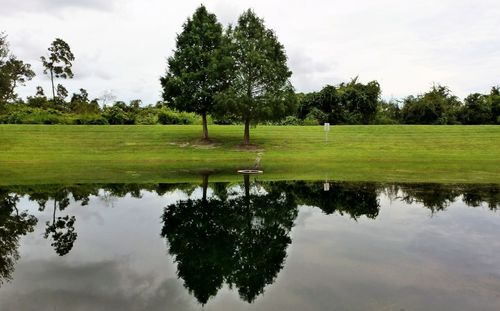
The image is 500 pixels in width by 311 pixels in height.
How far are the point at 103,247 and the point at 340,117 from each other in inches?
2460

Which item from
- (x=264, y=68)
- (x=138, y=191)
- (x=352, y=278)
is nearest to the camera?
(x=352, y=278)

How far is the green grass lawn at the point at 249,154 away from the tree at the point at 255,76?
385 centimetres

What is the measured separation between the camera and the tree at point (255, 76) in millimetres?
36219

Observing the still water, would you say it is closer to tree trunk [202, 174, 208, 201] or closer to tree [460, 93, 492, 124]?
tree trunk [202, 174, 208, 201]

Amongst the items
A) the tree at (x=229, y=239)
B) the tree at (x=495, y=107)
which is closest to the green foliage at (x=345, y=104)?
the tree at (x=495, y=107)

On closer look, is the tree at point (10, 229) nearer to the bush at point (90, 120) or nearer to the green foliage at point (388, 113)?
the bush at point (90, 120)

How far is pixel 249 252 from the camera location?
10.6 metres

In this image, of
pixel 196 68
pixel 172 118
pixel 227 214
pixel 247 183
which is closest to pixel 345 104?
pixel 172 118

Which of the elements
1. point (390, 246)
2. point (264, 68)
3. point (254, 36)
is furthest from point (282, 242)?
point (254, 36)

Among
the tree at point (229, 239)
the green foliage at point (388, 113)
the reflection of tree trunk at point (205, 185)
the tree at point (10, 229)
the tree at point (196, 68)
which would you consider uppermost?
the tree at point (196, 68)

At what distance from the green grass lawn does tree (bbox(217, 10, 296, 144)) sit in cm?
385

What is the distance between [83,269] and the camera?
950 cm

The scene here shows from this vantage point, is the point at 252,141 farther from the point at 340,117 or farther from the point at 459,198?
the point at 340,117

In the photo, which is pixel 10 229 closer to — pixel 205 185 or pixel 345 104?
pixel 205 185
